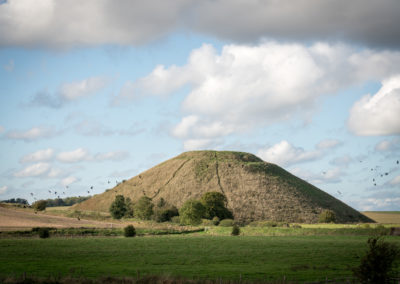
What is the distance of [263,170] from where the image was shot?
567ft

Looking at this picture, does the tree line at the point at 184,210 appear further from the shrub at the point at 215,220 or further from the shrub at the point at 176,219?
the shrub at the point at 215,220

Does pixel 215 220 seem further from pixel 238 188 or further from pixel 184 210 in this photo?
pixel 238 188

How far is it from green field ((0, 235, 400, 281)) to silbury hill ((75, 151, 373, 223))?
254 feet

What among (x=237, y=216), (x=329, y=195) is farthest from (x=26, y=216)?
(x=329, y=195)

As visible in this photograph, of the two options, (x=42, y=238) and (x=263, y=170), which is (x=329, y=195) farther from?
(x=42, y=238)

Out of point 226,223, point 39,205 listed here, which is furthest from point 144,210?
point 39,205

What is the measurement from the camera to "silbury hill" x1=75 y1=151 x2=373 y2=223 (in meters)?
143

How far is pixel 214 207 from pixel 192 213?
10.6 metres

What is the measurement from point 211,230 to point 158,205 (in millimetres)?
47206

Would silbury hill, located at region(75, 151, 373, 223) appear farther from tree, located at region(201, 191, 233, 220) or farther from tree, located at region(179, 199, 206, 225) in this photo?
tree, located at region(179, 199, 206, 225)

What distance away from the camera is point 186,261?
47625mm

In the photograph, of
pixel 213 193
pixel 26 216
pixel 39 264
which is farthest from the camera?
pixel 213 193

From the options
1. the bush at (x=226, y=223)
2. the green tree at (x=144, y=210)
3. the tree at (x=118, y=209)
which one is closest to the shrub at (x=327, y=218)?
the bush at (x=226, y=223)

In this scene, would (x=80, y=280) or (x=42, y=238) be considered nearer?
(x=80, y=280)
